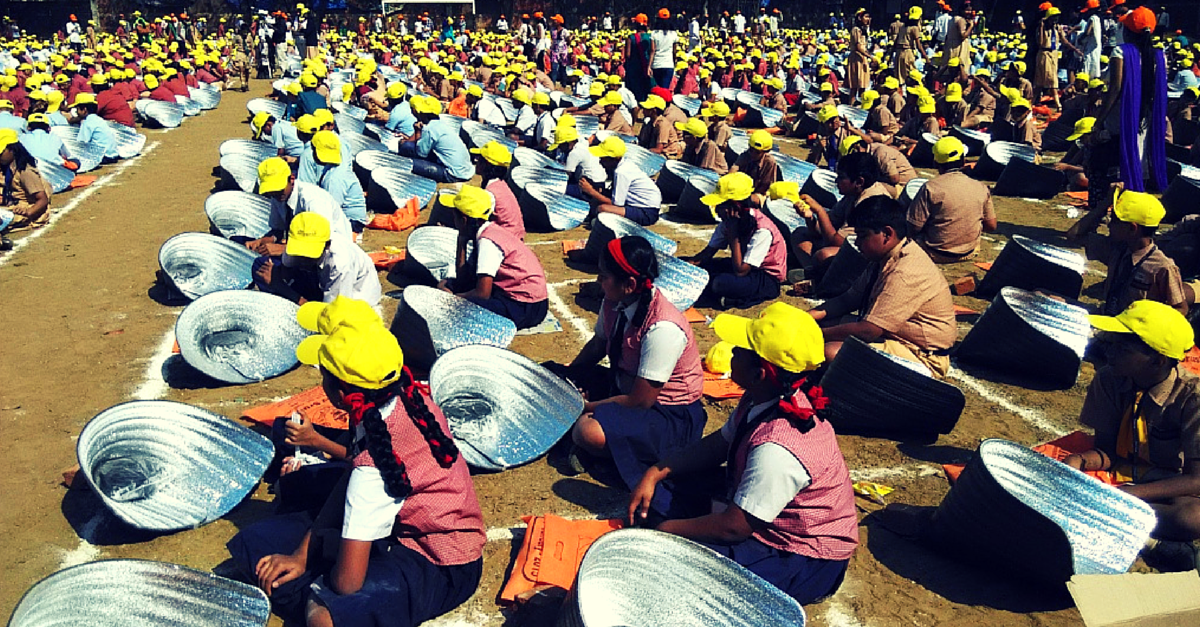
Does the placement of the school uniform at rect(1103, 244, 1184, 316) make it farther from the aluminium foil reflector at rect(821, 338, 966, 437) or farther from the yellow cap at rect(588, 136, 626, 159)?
the yellow cap at rect(588, 136, 626, 159)

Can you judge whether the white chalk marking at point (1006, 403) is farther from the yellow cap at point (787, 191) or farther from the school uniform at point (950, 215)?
the yellow cap at point (787, 191)

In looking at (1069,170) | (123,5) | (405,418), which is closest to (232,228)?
(405,418)

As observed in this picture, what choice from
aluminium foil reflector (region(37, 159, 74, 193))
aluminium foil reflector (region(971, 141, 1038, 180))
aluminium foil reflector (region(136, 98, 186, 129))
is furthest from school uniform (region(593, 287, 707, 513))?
aluminium foil reflector (region(136, 98, 186, 129))

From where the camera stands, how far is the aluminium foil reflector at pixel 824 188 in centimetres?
1002

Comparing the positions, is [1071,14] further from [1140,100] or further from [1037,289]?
[1037,289]

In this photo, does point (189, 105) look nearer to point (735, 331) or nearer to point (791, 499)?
point (735, 331)

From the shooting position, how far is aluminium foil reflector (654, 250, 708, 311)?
7.54 meters

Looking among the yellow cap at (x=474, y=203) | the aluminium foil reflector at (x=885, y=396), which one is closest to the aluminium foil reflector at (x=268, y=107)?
the yellow cap at (x=474, y=203)

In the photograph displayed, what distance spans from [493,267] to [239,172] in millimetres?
5661

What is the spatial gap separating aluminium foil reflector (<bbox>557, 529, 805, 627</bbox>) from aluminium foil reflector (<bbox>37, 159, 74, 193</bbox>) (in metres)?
11.0

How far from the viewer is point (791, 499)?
3438mm

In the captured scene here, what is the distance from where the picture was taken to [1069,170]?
11.8m

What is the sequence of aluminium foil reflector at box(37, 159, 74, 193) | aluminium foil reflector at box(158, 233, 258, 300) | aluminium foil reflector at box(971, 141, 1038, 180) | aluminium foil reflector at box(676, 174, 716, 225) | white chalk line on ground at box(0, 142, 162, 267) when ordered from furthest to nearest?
aluminium foil reflector at box(971, 141, 1038, 180) → aluminium foil reflector at box(37, 159, 74, 193) → aluminium foil reflector at box(676, 174, 716, 225) → white chalk line on ground at box(0, 142, 162, 267) → aluminium foil reflector at box(158, 233, 258, 300)

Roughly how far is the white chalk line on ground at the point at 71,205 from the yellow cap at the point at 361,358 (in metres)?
7.55
